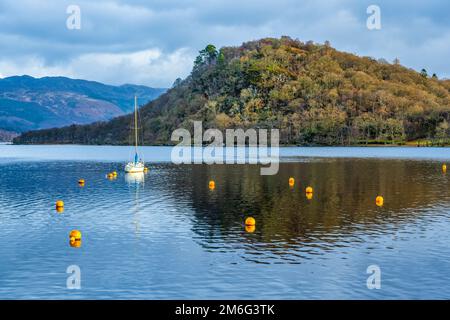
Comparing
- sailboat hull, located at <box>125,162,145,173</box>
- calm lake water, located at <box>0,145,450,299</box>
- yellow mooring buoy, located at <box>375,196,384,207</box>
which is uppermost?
sailboat hull, located at <box>125,162,145,173</box>

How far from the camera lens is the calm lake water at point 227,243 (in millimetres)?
29234

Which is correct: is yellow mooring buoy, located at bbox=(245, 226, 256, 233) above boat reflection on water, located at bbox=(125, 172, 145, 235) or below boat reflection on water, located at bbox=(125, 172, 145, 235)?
below

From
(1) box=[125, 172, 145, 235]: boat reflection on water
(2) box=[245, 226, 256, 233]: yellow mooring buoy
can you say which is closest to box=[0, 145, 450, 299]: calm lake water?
(1) box=[125, 172, 145, 235]: boat reflection on water

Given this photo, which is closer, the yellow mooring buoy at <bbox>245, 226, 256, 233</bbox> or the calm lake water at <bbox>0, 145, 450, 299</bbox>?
the calm lake water at <bbox>0, 145, 450, 299</bbox>

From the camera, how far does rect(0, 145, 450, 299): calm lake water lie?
29234mm

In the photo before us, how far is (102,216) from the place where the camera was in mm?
53156

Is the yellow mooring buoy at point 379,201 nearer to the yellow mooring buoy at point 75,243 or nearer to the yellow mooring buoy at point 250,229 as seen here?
the yellow mooring buoy at point 250,229

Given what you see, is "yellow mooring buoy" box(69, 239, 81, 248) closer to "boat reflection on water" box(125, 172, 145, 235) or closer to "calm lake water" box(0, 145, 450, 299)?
"calm lake water" box(0, 145, 450, 299)

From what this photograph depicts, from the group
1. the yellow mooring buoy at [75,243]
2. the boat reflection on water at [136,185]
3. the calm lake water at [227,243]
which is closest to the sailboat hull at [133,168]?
the boat reflection on water at [136,185]

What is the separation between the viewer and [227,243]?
39.9 meters

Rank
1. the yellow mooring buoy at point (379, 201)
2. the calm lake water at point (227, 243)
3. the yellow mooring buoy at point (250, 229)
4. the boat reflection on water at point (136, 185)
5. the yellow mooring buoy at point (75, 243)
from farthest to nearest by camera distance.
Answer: the yellow mooring buoy at point (379, 201) < the boat reflection on water at point (136, 185) < the yellow mooring buoy at point (250, 229) < the yellow mooring buoy at point (75, 243) < the calm lake water at point (227, 243)

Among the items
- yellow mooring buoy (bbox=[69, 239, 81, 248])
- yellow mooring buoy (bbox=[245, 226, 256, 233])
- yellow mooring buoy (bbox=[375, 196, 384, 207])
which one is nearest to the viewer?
yellow mooring buoy (bbox=[69, 239, 81, 248])

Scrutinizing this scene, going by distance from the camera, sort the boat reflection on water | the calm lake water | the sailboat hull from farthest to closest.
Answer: the sailboat hull
the boat reflection on water
the calm lake water
